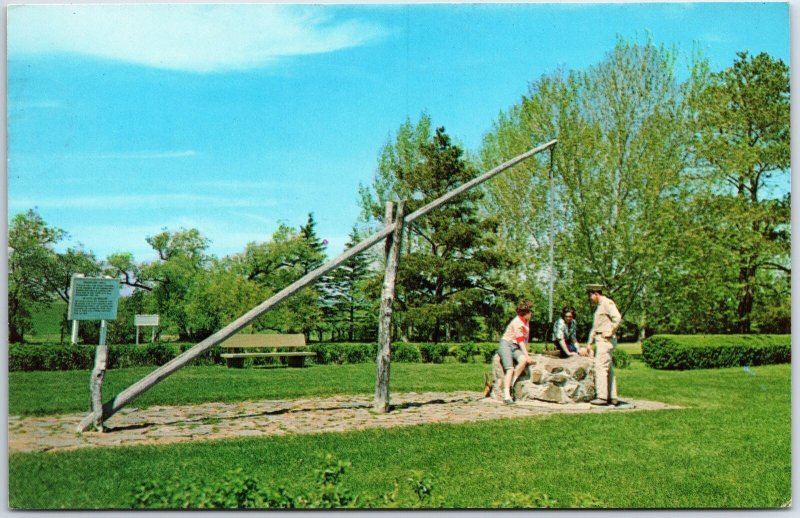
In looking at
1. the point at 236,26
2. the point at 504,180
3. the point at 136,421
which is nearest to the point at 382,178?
the point at 504,180

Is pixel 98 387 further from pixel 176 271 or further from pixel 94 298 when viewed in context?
pixel 176 271

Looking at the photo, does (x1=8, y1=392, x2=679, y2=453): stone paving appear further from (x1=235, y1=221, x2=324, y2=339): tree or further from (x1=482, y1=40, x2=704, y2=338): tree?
(x1=482, y1=40, x2=704, y2=338): tree

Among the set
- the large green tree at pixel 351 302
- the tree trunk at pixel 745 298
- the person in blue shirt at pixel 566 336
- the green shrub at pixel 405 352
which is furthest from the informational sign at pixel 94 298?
the green shrub at pixel 405 352

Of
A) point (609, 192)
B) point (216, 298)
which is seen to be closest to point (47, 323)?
point (216, 298)

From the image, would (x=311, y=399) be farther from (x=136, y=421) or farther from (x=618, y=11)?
(x=618, y=11)

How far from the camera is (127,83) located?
356 inches

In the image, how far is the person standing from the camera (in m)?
11.4

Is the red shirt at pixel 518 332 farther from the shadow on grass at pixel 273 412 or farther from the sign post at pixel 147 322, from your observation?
the sign post at pixel 147 322

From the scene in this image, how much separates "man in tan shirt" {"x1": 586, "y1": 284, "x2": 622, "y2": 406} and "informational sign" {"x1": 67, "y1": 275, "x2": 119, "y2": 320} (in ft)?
20.2

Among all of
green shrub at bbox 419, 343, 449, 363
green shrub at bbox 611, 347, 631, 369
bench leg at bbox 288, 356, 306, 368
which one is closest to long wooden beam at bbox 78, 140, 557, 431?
bench leg at bbox 288, 356, 306, 368

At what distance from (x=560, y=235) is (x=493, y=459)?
906cm

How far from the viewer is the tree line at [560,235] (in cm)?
1052

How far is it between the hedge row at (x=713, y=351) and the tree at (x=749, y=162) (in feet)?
1.33

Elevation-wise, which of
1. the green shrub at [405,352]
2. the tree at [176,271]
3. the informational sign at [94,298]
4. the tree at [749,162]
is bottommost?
the green shrub at [405,352]
